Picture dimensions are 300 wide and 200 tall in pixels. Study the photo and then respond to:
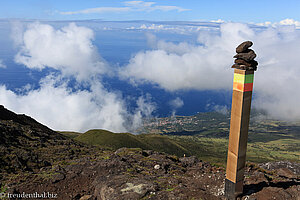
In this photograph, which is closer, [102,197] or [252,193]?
[252,193]

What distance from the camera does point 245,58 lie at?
12.6 meters

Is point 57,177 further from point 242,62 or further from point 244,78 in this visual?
point 242,62

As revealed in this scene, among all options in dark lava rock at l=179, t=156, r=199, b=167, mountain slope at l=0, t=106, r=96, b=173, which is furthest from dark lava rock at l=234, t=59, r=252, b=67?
mountain slope at l=0, t=106, r=96, b=173

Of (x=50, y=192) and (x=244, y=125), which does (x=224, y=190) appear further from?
(x=50, y=192)

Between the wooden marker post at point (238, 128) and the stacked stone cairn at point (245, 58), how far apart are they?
247mm

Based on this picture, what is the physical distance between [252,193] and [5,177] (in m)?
20.7

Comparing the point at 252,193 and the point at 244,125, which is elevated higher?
the point at 244,125

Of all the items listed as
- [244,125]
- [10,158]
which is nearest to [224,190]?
[244,125]

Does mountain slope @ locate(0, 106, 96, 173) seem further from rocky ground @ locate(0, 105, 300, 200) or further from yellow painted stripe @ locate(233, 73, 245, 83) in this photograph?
yellow painted stripe @ locate(233, 73, 245, 83)

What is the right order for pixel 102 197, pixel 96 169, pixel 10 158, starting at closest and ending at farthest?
pixel 102 197 < pixel 96 169 < pixel 10 158

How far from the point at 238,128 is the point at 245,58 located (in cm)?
410

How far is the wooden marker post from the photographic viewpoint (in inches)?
504

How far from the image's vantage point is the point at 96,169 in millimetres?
21172

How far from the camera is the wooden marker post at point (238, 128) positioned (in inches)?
504
